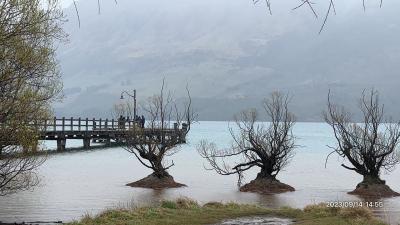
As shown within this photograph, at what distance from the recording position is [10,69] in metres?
14.4

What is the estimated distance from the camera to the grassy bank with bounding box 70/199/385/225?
15127 mm

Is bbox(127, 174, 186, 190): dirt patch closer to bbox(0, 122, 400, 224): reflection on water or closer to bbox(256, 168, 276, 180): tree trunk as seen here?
bbox(0, 122, 400, 224): reflection on water

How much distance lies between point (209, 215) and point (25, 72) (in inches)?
265

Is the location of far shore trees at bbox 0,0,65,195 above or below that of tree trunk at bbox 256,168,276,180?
above

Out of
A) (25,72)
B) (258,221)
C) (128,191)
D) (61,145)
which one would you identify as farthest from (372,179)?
(61,145)

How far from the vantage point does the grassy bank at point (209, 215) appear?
1513cm

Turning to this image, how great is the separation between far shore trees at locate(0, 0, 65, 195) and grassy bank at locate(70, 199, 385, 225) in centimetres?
297

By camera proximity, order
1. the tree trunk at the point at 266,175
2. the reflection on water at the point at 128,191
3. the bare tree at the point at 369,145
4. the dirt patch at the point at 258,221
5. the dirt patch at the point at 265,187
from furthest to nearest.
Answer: the tree trunk at the point at 266,175 → the dirt patch at the point at 265,187 → the bare tree at the point at 369,145 → the reflection on water at the point at 128,191 → the dirt patch at the point at 258,221

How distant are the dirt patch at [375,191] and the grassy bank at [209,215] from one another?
42.3ft

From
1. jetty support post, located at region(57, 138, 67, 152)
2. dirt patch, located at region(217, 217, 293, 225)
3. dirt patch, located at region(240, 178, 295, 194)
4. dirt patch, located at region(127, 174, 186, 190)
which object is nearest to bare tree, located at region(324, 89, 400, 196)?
dirt patch, located at region(240, 178, 295, 194)

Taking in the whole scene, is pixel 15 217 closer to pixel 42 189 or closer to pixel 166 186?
pixel 42 189

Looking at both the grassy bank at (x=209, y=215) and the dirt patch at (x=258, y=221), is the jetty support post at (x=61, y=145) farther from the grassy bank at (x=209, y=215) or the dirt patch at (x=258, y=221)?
the dirt patch at (x=258, y=221)

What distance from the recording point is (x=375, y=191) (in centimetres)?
3073

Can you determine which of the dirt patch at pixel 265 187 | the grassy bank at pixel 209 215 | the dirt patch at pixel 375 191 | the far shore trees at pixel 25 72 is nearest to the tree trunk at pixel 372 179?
the dirt patch at pixel 375 191
